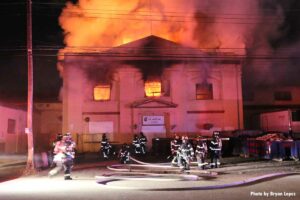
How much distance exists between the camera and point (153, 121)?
30719 mm

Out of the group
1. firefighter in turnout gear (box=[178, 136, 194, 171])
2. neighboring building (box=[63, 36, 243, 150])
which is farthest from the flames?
firefighter in turnout gear (box=[178, 136, 194, 171])

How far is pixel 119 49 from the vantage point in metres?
30.9

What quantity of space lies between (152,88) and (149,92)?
0.39 m

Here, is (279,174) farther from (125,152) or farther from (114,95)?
(114,95)

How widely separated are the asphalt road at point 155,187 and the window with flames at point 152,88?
16510 millimetres

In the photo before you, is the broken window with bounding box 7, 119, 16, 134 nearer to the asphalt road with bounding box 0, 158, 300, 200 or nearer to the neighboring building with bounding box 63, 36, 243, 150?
the neighboring building with bounding box 63, 36, 243, 150

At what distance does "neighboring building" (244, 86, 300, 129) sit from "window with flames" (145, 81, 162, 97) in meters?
11.5

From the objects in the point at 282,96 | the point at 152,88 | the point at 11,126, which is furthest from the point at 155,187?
the point at 282,96

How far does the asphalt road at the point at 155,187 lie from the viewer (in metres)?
9.97

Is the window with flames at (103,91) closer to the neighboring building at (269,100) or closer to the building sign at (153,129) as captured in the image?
the building sign at (153,129)

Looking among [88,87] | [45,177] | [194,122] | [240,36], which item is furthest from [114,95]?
[45,177]

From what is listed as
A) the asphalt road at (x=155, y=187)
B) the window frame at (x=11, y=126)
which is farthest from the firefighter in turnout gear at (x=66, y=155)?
the window frame at (x=11, y=126)

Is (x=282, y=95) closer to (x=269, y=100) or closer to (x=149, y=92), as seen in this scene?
(x=269, y=100)

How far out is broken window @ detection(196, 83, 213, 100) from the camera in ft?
104
